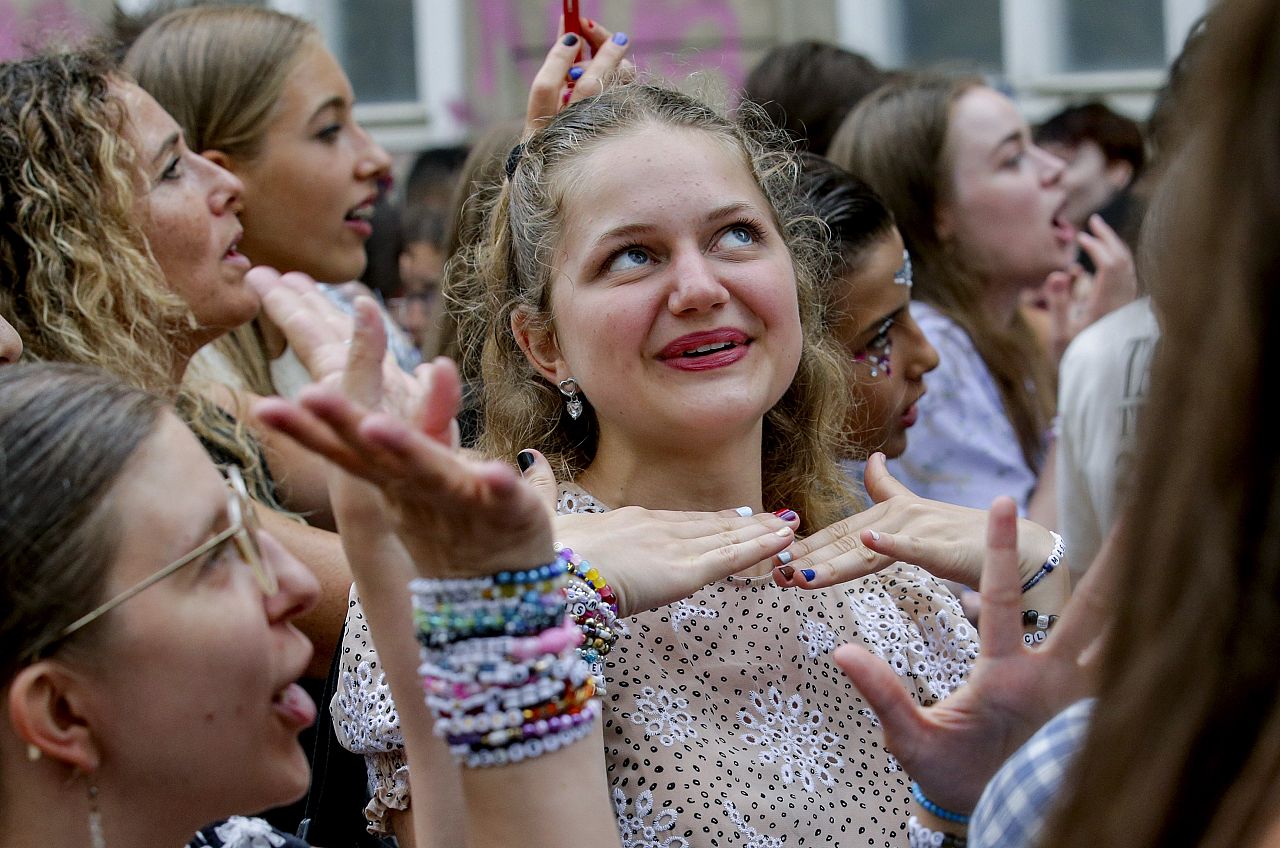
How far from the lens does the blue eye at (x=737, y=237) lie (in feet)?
7.27

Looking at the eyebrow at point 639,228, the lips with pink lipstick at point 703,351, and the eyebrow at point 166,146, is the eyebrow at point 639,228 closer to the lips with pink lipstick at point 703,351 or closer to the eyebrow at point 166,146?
the lips with pink lipstick at point 703,351

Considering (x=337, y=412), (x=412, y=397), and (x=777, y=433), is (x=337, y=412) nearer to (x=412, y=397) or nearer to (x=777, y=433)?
(x=412, y=397)

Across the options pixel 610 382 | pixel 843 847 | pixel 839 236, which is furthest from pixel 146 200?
pixel 843 847

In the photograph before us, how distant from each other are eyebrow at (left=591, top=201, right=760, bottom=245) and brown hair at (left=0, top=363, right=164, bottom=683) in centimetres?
83

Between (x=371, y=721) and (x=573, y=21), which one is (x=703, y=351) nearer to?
(x=371, y=721)

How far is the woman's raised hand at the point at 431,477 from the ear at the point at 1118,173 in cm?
437

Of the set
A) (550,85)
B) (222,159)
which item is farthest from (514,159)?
(222,159)

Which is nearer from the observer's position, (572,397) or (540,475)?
(540,475)

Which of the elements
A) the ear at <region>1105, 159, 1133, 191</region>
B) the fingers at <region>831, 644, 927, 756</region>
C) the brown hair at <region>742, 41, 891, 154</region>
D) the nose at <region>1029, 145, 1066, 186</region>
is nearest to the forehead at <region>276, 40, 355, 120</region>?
the brown hair at <region>742, 41, 891, 154</region>

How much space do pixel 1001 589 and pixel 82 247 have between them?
1.80 meters

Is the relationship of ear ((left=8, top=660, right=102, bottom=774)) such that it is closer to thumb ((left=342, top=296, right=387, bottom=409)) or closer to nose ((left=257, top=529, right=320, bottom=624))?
nose ((left=257, top=529, right=320, bottom=624))

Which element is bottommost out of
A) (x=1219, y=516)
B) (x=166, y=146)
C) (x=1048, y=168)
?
(x=1048, y=168)

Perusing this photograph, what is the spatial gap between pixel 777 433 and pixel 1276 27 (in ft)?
5.05

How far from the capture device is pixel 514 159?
247 centimetres
